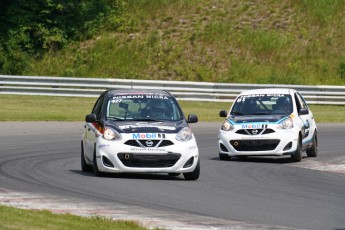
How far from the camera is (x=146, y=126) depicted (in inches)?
706

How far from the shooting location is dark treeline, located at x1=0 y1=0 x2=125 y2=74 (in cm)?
4912

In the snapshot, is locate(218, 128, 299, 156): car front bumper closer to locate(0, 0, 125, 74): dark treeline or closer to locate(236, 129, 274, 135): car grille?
locate(236, 129, 274, 135): car grille

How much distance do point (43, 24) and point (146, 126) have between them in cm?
3273

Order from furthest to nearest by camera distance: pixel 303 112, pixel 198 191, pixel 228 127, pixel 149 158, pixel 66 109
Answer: pixel 66 109
pixel 303 112
pixel 228 127
pixel 149 158
pixel 198 191

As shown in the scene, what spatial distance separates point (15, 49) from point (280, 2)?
13.2 meters

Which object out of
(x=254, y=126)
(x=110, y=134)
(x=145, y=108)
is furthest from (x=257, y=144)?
(x=110, y=134)

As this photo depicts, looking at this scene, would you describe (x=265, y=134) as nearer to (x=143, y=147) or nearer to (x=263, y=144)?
(x=263, y=144)

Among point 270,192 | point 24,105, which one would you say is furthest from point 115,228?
point 24,105

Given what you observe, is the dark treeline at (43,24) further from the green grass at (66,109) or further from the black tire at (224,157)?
the black tire at (224,157)

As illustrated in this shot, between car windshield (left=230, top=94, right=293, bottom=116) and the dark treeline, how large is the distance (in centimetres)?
2572

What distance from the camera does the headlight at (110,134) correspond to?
17.8 m

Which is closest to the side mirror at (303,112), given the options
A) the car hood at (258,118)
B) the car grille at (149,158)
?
the car hood at (258,118)

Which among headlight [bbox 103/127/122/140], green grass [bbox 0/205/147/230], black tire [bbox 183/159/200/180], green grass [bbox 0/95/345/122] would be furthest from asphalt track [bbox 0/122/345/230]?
green grass [bbox 0/95/345/122]

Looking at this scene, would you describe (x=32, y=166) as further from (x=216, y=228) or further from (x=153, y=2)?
(x=153, y=2)
